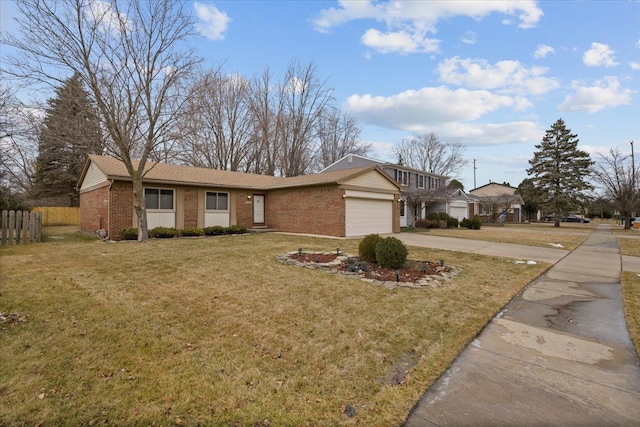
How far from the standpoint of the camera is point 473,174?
5366cm

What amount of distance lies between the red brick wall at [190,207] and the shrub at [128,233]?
2.80m

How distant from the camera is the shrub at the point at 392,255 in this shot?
734 cm

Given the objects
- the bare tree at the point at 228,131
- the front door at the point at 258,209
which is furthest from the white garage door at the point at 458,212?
the bare tree at the point at 228,131

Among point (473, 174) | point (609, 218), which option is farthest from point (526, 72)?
point (609, 218)

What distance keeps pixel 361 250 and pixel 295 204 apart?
9924mm

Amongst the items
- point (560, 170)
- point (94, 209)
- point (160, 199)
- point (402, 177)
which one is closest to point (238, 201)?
point (160, 199)

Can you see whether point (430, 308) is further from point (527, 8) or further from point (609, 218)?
point (609, 218)

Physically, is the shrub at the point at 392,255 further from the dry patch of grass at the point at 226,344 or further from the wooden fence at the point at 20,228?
the wooden fence at the point at 20,228

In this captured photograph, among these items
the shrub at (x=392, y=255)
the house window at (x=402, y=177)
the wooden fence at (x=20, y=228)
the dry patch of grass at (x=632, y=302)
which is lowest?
the dry patch of grass at (x=632, y=302)

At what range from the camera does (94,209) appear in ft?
50.7

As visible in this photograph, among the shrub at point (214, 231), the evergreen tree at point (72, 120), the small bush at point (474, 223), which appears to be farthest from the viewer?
the small bush at point (474, 223)

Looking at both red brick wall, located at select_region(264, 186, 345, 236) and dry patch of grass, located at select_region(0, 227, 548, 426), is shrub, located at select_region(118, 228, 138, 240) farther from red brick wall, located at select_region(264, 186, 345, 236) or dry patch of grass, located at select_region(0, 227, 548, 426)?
red brick wall, located at select_region(264, 186, 345, 236)

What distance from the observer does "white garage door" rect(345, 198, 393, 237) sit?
52.1 ft

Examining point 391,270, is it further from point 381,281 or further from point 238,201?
point 238,201
